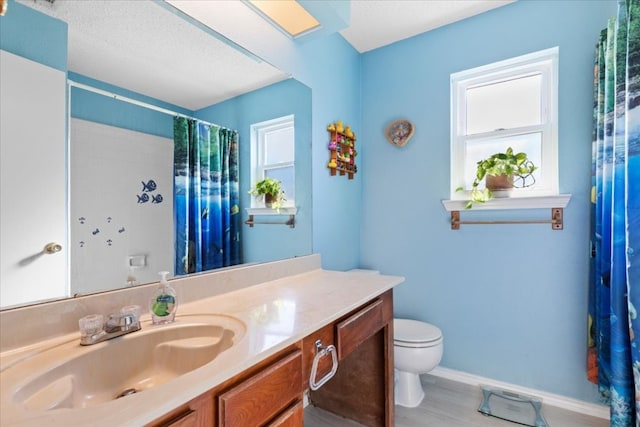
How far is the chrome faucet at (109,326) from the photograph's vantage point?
0.78 metres

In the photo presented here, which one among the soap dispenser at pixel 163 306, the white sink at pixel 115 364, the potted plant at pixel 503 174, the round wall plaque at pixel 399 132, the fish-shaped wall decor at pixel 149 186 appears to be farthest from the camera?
the round wall plaque at pixel 399 132

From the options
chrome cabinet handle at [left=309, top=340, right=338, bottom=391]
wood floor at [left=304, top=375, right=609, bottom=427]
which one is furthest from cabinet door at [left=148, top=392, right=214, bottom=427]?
wood floor at [left=304, top=375, right=609, bottom=427]

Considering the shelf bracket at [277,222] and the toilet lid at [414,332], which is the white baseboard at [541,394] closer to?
the toilet lid at [414,332]

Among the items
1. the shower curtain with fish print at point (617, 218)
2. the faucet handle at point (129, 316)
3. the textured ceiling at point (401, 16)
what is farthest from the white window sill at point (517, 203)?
the faucet handle at point (129, 316)

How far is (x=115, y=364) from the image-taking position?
0.79m

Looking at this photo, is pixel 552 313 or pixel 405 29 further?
pixel 405 29

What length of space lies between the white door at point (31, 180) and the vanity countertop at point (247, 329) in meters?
0.18

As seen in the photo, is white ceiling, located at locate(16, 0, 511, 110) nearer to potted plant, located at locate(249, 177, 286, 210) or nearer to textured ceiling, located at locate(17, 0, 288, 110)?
textured ceiling, located at locate(17, 0, 288, 110)

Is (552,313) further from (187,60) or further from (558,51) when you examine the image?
(187,60)

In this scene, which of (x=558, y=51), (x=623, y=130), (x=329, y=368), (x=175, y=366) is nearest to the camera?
(x=175, y=366)

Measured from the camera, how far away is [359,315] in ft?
4.03

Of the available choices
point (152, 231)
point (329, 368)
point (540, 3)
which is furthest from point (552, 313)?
point (152, 231)

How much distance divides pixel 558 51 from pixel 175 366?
99.4 inches

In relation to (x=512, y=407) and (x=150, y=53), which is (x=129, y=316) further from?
(x=512, y=407)
